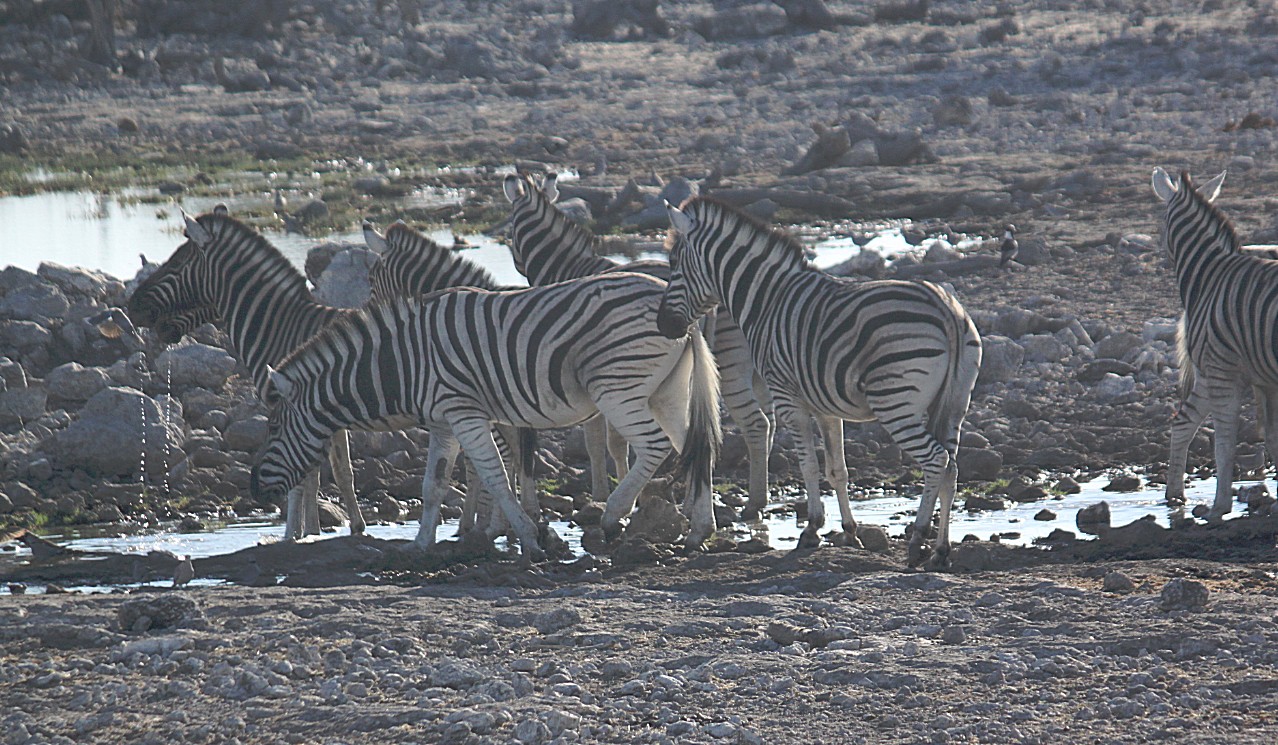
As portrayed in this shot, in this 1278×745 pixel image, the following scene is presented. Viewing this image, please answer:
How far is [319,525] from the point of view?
31.0 ft

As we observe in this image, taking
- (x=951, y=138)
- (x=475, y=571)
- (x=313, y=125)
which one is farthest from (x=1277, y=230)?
(x=313, y=125)

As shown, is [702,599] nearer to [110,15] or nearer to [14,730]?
[14,730]

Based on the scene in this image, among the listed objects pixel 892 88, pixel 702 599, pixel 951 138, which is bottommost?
pixel 702 599

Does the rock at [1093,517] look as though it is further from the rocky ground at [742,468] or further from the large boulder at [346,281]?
the large boulder at [346,281]

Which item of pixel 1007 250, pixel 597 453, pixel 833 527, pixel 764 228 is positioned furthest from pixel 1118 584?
pixel 1007 250

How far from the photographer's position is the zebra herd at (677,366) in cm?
792

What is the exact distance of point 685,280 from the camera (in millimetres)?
8797

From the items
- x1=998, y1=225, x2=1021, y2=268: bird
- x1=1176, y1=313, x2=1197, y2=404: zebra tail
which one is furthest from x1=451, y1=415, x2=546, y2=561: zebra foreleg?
x1=998, y1=225, x2=1021, y2=268: bird

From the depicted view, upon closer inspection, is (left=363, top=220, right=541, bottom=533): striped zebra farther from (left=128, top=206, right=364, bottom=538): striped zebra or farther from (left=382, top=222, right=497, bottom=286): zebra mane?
(left=128, top=206, right=364, bottom=538): striped zebra

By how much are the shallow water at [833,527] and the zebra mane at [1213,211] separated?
4.81 feet

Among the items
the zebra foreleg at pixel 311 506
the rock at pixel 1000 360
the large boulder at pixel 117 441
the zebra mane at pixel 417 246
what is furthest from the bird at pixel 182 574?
the rock at pixel 1000 360

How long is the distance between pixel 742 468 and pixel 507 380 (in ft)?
8.99

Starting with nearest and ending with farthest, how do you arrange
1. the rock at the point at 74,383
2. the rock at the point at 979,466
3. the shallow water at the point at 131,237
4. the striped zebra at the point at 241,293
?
1. the striped zebra at the point at 241,293
2. the rock at the point at 979,466
3. the rock at the point at 74,383
4. the shallow water at the point at 131,237

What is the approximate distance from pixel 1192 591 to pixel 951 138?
65.6 feet
